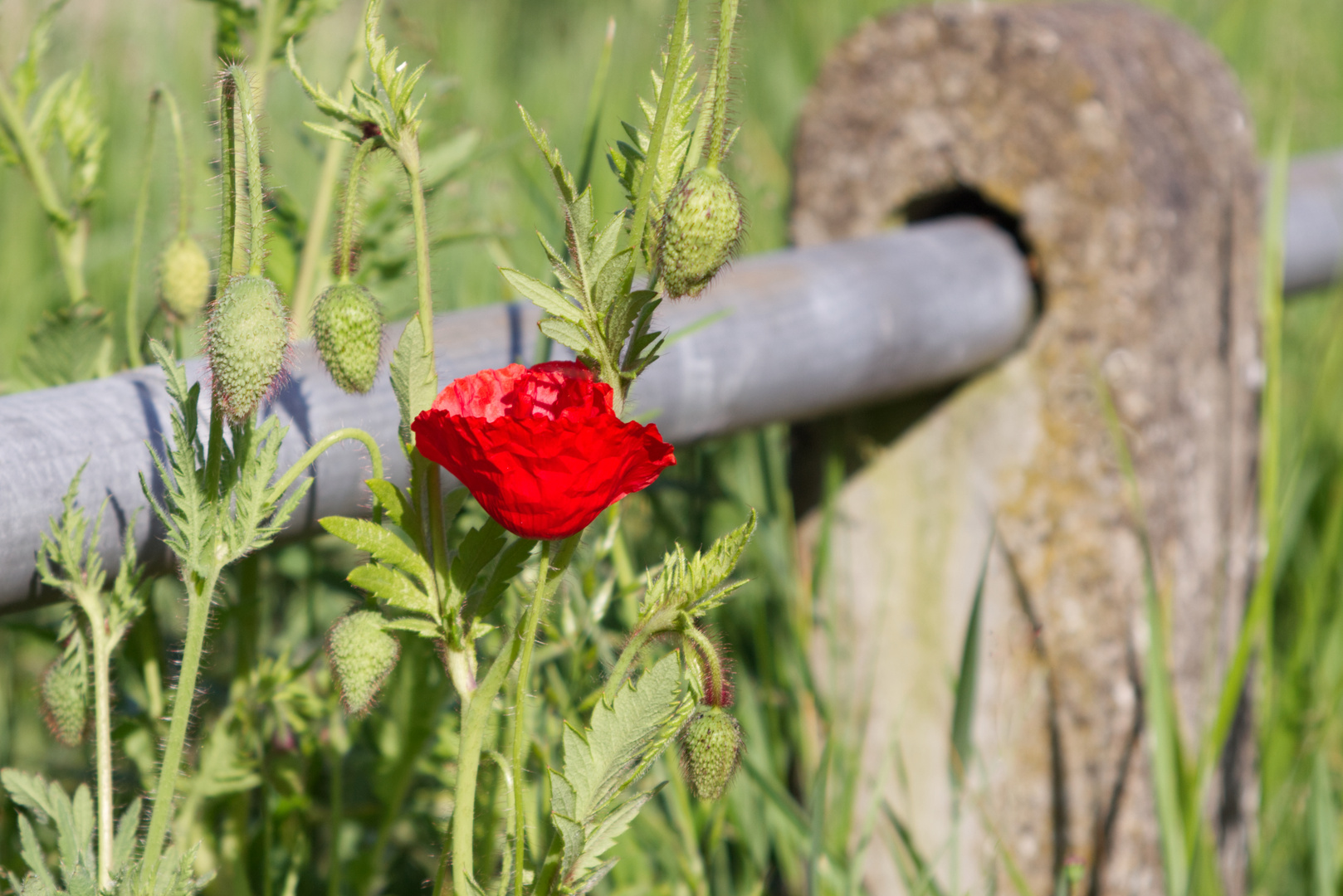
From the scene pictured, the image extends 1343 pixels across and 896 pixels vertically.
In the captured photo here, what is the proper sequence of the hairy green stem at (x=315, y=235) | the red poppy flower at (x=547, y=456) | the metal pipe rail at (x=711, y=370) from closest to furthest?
1. the red poppy flower at (x=547, y=456)
2. the metal pipe rail at (x=711, y=370)
3. the hairy green stem at (x=315, y=235)

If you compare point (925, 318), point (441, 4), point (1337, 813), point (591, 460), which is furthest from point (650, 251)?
point (441, 4)

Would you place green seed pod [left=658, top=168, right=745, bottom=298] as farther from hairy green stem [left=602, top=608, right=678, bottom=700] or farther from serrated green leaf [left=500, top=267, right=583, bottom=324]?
hairy green stem [left=602, top=608, right=678, bottom=700]

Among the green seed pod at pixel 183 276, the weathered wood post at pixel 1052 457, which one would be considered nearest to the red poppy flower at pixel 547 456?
the green seed pod at pixel 183 276

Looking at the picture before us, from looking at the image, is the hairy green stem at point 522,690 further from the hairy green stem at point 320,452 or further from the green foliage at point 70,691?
the green foliage at point 70,691

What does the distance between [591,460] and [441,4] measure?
2.39 m

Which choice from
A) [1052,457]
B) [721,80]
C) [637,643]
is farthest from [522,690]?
[1052,457]

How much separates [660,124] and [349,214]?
146 mm

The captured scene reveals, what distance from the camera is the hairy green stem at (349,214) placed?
494 millimetres

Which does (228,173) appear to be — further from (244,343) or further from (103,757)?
(103,757)

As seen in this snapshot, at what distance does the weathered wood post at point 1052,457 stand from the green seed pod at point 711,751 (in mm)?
519

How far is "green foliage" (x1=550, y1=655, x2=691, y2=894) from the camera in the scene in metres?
0.51

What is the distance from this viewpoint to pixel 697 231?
0.48 metres

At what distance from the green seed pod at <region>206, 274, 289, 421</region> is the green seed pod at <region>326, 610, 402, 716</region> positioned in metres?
0.12

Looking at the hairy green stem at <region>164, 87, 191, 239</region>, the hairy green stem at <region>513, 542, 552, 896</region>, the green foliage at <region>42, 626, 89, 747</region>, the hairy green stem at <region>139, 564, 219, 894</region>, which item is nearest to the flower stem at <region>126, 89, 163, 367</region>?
the hairy green stem at <region>164, 87, 191, 239</region>
